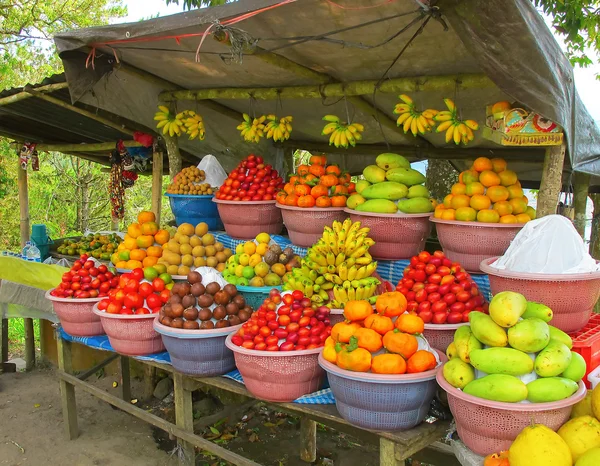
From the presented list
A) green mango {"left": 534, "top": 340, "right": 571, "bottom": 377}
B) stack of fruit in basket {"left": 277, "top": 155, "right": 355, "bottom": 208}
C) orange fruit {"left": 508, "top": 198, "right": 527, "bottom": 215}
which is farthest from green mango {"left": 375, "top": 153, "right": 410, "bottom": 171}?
green mango {"left": 534, "top": 340, "right": 571, "bottom": 377}

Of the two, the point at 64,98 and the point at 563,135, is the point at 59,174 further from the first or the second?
the point at 563,135

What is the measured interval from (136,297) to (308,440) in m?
1.78

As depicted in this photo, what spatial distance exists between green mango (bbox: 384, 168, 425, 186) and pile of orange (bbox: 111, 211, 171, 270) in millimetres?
1980

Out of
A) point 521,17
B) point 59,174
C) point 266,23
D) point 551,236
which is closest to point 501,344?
point 551,236

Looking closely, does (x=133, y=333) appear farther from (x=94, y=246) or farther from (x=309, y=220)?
(x=94, y=246)

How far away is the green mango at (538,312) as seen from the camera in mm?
2250

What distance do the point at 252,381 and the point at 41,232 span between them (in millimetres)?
5399

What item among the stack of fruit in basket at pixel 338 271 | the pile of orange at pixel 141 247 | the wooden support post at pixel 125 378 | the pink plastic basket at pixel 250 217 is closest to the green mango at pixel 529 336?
the stack of fruit in basket at pixel 338 271

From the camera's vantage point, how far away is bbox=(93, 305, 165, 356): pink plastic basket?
363 centimetres

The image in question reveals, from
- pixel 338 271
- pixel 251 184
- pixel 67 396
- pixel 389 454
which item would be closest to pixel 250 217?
pixel 251 184

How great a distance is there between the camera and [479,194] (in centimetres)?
315

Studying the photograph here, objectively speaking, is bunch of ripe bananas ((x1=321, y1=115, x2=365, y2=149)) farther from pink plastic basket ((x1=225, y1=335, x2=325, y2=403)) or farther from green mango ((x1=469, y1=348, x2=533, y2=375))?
green mango ((x1=469, y1=348, x2=533, y2=375))

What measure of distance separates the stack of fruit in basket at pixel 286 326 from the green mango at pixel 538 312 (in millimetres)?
1041

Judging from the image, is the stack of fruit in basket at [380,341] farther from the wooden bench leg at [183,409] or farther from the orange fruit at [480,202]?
the wooden bench leg at [183,409]
